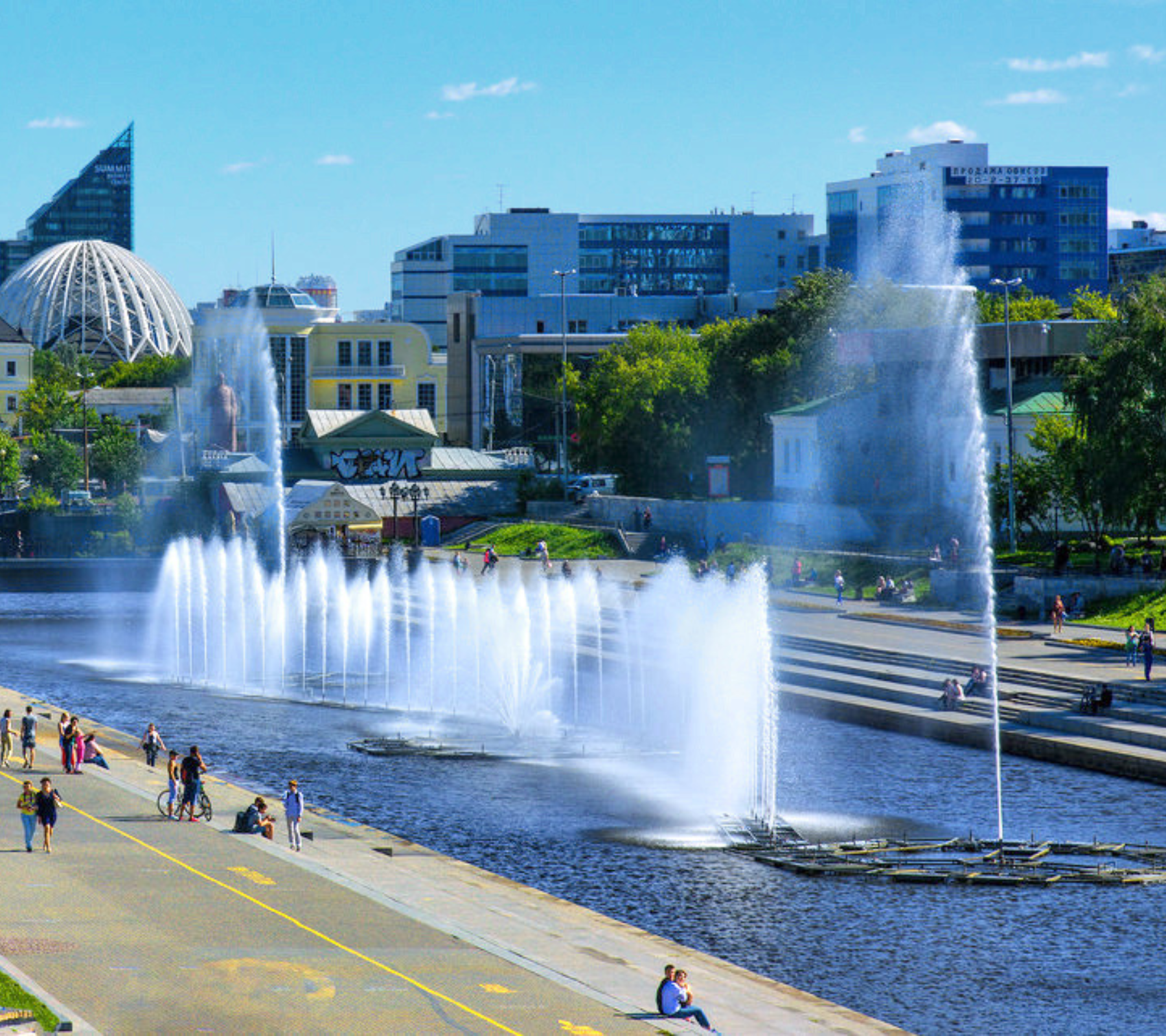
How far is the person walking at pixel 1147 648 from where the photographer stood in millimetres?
51406

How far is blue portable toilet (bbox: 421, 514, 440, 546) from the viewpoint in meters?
108

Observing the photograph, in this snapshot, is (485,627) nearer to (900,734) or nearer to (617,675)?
(617,675)

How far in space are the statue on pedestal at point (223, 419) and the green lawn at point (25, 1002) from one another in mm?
128216

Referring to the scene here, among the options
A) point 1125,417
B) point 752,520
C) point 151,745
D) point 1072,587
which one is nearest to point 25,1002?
point 151,745

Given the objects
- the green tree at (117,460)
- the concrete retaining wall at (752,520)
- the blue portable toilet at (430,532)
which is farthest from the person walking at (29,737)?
the green tree at (117,460)

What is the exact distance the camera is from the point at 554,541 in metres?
98.0

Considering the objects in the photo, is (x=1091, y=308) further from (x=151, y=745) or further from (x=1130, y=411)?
(x=151, y=745)

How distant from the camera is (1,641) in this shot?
7806 cm

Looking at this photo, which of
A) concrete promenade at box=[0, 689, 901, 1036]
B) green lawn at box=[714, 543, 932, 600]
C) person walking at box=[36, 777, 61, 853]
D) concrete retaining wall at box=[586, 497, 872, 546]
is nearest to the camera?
concrete promenade at box=[0, 689, 901, 1036]

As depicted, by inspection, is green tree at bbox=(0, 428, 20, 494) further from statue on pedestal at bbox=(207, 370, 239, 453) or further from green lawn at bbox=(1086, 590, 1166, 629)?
green lawn at bbox=(1086, 590, 1166, 629)

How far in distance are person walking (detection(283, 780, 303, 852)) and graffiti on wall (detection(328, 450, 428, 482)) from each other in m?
84.0

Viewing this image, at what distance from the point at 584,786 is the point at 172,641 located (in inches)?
1469

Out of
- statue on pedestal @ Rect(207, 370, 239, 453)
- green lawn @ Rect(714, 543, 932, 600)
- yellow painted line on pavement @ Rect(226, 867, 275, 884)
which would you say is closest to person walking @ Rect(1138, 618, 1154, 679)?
green lawn @ Rect(714, 543, 932, 600)

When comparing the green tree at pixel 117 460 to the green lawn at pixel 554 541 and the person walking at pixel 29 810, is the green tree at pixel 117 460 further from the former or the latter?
the person walking at pixel 29 810
